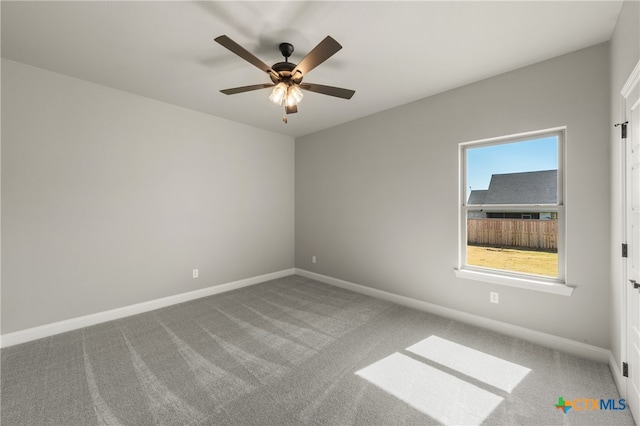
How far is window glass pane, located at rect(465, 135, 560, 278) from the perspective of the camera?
261cm

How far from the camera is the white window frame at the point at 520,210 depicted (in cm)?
251

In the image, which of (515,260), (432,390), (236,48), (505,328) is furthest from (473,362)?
(236,48)

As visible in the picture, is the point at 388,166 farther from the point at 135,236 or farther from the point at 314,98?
the point at 135,236

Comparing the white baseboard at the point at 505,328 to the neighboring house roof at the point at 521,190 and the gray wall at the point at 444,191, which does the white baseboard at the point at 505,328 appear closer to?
the gray wall at the point at 444,191

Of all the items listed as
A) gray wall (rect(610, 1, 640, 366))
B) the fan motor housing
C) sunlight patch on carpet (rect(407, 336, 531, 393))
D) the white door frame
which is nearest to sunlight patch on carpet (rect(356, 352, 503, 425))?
sunlight patch on carpet (rect(407, 336, 531, 393))

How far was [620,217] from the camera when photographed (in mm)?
1935

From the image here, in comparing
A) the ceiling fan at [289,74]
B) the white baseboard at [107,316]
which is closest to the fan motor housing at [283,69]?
the ceiling fan at [289,74]

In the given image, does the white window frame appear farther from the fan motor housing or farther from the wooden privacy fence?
the fan motor housing

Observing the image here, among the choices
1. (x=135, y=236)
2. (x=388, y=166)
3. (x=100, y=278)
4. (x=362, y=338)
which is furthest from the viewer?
(x=388, y=166)

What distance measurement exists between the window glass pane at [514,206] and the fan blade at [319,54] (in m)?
2.16

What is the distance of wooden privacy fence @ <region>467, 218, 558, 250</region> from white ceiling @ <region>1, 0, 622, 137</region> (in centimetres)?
159

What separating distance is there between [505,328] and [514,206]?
1286 millimetres

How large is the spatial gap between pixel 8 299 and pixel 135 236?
3.82 feet

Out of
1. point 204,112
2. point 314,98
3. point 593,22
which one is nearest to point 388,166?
point 314,98
